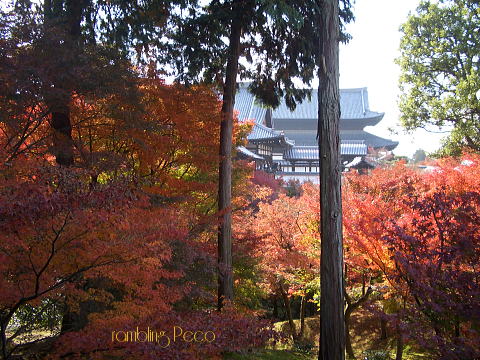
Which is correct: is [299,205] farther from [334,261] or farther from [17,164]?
[17,164]

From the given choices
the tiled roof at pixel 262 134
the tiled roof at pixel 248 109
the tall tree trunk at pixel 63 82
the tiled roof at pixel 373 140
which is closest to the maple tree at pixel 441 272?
the tall tree trunk at pixel 63 82

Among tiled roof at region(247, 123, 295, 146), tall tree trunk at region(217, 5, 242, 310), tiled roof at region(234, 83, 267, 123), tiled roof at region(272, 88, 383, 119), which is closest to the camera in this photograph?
tall tree trunk at region(217, 5, 242, 310)

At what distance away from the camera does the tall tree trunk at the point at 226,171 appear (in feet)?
27.5

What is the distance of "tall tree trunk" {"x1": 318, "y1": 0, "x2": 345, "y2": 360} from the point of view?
6078 mm

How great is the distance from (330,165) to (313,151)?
2658cm

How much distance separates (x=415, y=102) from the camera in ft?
50.1

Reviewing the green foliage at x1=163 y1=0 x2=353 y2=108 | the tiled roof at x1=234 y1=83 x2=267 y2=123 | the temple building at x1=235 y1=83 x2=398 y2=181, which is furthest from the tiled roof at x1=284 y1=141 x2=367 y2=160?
the green foliage at x1=163 y1=0 x2=353 y2=108

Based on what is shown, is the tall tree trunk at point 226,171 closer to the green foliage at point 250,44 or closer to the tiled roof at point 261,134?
the green foliage at point 250,44

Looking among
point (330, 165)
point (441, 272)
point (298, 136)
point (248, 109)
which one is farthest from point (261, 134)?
point (441, 272)

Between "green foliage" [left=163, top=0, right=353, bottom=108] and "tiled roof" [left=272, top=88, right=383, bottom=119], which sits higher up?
"tiled roof" [left=272, top=88, right=383, bottom=119]

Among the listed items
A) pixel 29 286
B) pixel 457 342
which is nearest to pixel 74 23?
pixel 29 286

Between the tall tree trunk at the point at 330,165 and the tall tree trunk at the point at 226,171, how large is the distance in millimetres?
2500

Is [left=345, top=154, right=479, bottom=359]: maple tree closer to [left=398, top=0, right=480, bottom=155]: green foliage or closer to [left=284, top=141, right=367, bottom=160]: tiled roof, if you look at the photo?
[left=398, top=0, right=480, bottom=155]: green foliage

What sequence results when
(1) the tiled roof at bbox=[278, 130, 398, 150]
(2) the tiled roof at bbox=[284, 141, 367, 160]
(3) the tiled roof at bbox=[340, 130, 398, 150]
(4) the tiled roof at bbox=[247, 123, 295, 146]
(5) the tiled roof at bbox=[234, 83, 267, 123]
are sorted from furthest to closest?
1. (1) the tiled roof at bbox=[278, 130, 398, 150]
2. (3) the tiled roof at bbox=[340, 130, 398, 150]
3. (2) the tiled roof at bbox=[284, 141, 367, 160]
4. (5) the tiled roof at bbox=[234, 83, 267, 123]
5. (4) the tiled roof at bbox=[247, 123, 295, 146]
